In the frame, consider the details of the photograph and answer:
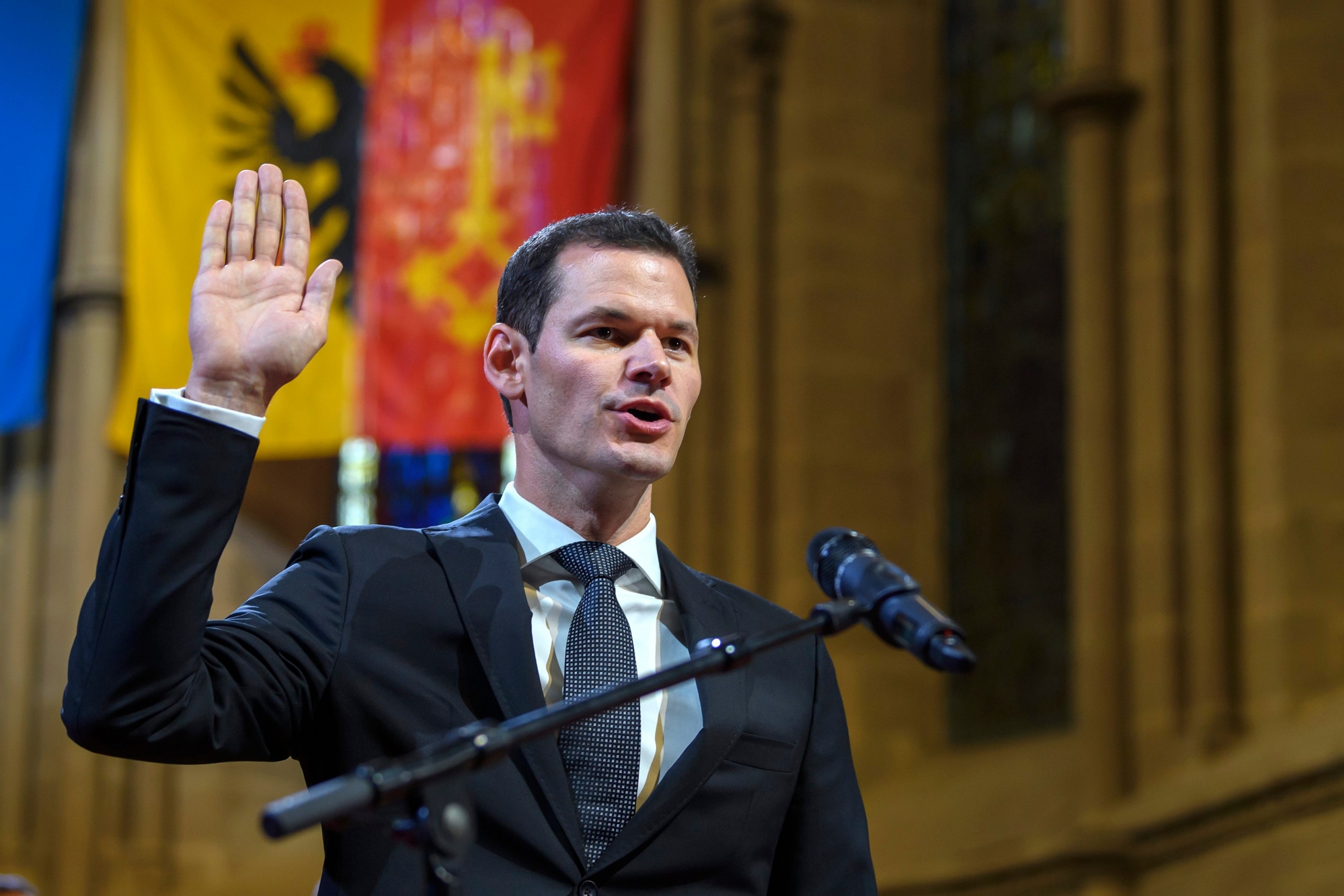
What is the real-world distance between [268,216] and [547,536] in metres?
0.51

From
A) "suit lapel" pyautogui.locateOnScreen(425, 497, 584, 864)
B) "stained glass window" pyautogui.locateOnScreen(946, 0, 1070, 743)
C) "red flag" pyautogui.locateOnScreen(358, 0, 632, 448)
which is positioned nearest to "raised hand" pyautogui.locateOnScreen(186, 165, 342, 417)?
"suit lapel" pyautogui.locateOnScreen(425, 497, 584, 864)

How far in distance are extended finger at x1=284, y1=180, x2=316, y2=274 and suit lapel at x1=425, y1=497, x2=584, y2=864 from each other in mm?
386

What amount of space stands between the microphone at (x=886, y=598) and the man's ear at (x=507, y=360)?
464 millimetres

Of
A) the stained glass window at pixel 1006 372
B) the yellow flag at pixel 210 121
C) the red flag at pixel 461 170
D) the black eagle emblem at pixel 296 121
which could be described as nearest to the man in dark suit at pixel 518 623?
the stained glass window at pixel 1006 372

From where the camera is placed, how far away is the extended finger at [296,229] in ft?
5.47

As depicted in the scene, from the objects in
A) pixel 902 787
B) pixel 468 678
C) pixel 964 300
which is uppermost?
pixel 964 300

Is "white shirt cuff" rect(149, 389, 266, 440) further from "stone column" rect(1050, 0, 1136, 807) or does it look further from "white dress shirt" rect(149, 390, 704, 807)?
"stone column" rect(1050, 0, 1136, 807)

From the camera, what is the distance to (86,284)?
8.92 metres

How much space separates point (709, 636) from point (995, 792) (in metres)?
5.21

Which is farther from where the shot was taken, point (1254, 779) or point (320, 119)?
point (320, 119)

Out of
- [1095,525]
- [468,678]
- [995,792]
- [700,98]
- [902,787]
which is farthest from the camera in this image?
[700,98]

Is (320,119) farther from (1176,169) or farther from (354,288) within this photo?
(1176,169)

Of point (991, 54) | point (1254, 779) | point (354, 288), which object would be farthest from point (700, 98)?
point (1254, 779)

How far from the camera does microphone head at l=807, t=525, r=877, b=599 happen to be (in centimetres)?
170
